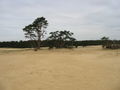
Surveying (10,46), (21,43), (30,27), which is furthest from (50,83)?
(10,46)

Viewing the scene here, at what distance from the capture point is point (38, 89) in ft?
26.4

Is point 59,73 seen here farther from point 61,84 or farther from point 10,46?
point 10,46

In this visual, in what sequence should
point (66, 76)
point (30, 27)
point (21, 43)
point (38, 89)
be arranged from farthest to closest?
1. point (21, 43)
2. point (30, 27)
3. point (66, 76)
4. point (38, 89)

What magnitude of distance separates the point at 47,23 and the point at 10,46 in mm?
22639

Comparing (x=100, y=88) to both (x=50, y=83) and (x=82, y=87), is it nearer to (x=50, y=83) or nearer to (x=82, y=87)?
(x=82, y=87)

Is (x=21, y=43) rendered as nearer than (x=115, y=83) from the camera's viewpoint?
No

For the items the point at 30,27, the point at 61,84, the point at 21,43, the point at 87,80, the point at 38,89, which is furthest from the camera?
the point at 21,43

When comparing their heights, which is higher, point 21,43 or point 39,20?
point 39,20

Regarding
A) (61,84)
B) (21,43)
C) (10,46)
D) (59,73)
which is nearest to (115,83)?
(61,84)

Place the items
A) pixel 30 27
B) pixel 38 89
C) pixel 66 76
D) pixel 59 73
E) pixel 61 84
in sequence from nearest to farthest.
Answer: pixel 38 89 → pixel 61 84 → pixel 66 76 → pixel 59 73 → pixel 30 27

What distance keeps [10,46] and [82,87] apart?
5304cm

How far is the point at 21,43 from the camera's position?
5603 centimetres

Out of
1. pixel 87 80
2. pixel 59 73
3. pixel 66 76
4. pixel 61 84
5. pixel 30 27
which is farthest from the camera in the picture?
pixel 30 27

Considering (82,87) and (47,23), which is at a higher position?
(47,23)
